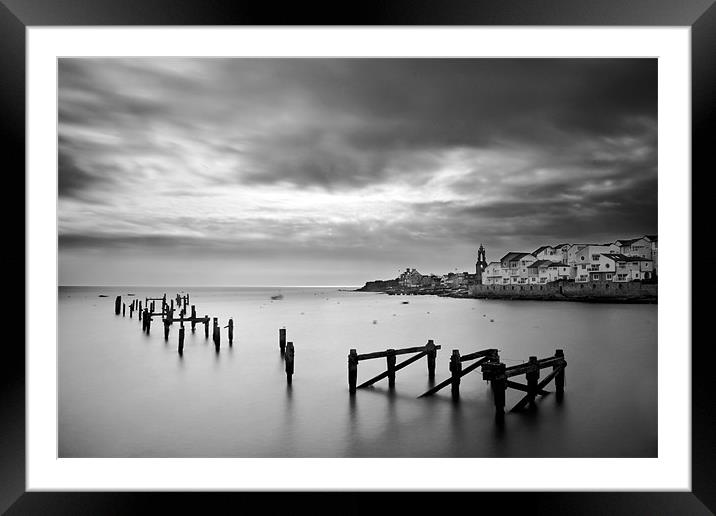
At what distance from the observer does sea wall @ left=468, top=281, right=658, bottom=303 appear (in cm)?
1712

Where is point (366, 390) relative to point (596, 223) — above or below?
below

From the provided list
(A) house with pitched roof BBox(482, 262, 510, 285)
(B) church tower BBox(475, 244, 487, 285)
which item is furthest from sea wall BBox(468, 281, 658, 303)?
(B) church tower BBox(475, 244, 487, 285)

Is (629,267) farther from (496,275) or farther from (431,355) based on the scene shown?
(431,355)

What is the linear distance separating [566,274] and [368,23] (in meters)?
21.9

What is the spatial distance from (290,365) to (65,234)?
50.2 feet

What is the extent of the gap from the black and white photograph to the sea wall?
10 cm

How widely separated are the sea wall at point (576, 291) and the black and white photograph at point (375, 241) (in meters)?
0.10

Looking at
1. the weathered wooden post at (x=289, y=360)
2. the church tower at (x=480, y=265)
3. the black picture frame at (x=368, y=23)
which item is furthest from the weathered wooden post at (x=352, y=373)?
the church tower at (x=480, y=265)

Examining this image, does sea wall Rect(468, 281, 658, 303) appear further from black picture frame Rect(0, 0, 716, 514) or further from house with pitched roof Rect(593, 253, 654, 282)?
black picture frame Rect(0, 0, 716, 514)

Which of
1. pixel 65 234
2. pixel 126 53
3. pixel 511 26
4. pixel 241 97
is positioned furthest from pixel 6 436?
pixel 65 234

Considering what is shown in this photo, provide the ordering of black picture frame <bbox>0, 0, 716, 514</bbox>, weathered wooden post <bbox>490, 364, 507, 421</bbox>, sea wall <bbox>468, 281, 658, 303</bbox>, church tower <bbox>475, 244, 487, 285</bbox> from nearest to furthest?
black picture frame <bbox>0, 0, 716, 514</bbox>, weathered wooden post <bbox>490, 364, 507, 421</bbox>, sea wall <bbox>468, 281, 658, 303</bbox>, church tower <bbox>475, 244, 487, 285</bbox>

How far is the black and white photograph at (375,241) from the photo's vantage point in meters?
4.83

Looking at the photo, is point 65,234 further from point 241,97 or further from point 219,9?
point 219,9

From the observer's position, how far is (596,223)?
56.8ft
